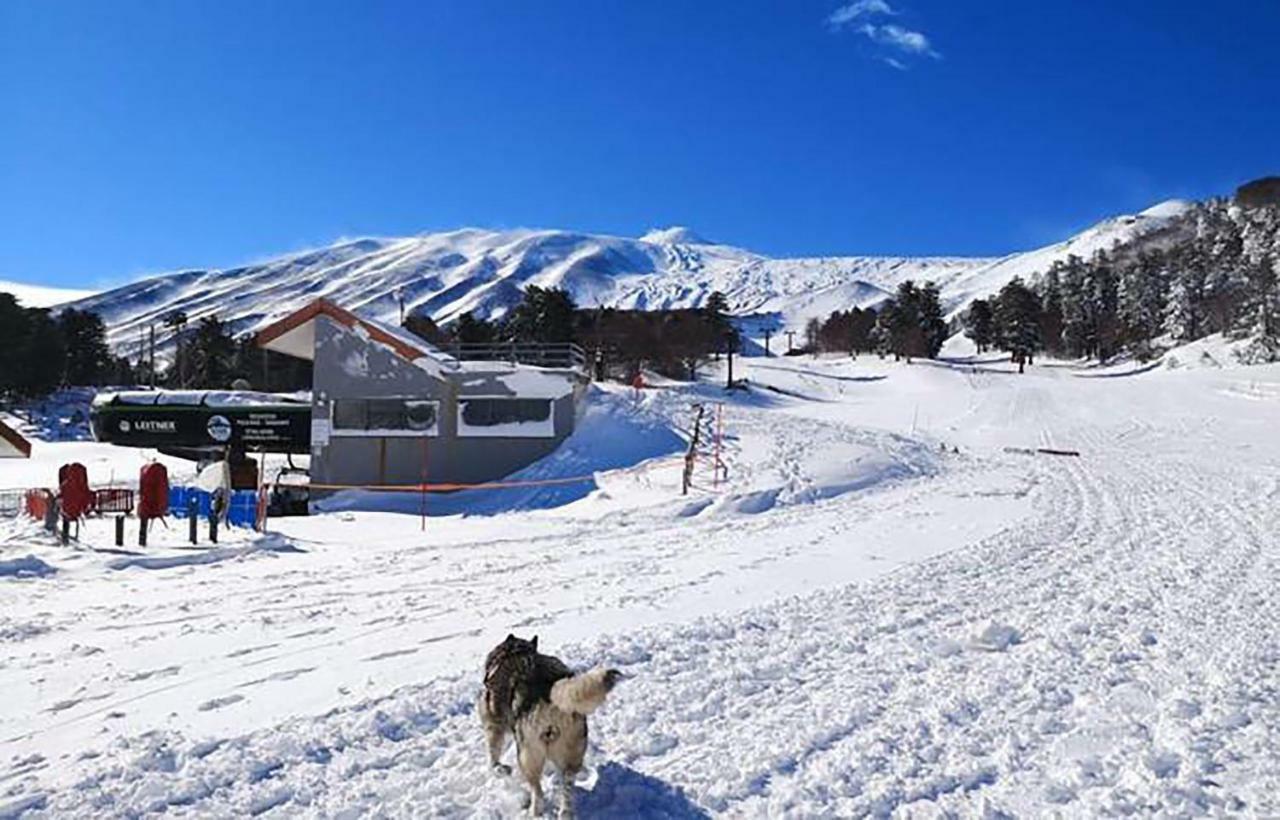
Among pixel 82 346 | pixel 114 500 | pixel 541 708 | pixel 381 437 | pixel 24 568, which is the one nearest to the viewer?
pixel 541 708

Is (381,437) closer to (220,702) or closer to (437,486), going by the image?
(437,486)

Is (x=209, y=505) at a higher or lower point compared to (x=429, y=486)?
higher

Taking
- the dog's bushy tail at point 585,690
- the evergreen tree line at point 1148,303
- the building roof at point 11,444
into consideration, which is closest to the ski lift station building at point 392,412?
the building roof at point 11,444

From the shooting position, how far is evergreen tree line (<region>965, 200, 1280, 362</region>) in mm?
83500

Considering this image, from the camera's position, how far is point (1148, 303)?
98250 mm

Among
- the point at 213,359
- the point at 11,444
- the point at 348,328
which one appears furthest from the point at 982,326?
the point at 11,444

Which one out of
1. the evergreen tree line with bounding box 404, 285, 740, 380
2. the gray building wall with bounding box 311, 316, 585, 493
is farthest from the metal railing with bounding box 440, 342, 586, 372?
the evergreen tree line with bounding box 404, 285, 740, 380

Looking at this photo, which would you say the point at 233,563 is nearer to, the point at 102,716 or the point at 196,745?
the point at 102,716

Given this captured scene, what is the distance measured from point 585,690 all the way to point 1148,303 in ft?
370

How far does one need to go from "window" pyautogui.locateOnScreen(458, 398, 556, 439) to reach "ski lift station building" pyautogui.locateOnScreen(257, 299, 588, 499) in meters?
0.03

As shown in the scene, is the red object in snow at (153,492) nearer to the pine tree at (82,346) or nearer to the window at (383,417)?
the window at (383,417)

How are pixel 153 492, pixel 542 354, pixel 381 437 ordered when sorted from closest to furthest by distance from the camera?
1. pixel 153 492
2. pixel 381 437
3. pixel 542 354

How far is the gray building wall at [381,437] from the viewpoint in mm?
26000

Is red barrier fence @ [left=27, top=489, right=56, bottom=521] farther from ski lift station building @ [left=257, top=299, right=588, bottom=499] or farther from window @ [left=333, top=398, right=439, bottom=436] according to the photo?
window @ [left=333, top=398, right=439, bottom=436]
